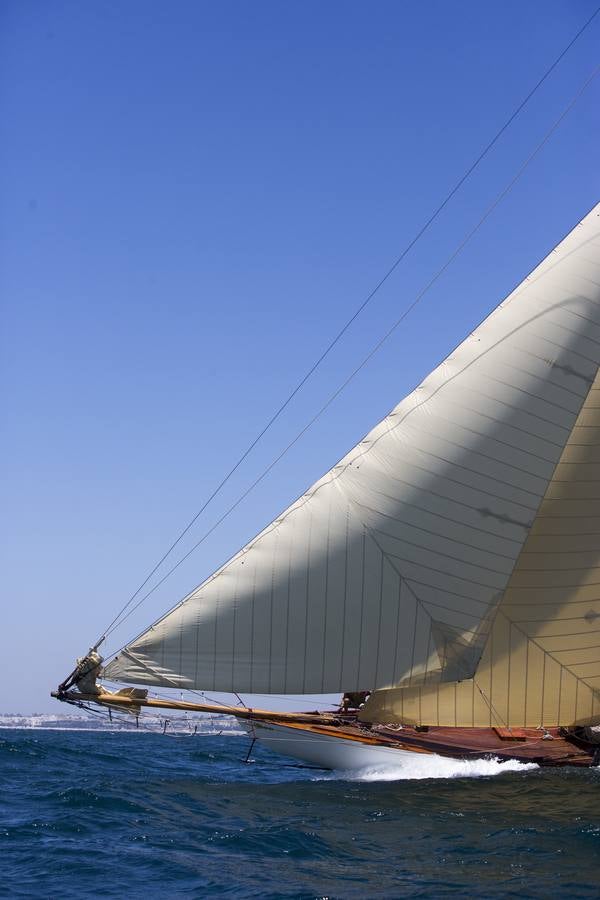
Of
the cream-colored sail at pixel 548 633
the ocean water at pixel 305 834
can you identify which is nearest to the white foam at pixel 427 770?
the ocean water at pixel 305 834

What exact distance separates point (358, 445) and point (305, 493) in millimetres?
1416

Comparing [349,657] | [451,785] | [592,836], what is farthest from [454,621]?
[592,836]

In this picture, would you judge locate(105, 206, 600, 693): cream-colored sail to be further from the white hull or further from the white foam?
the white foam

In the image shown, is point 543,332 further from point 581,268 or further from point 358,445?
point 358,445

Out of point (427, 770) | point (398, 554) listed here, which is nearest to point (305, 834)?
point (398, 554)

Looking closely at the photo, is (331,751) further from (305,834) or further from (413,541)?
(305,834)

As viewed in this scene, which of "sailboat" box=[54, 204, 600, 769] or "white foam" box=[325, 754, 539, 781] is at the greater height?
"sailboat" box=[54, 204, 600, 769]

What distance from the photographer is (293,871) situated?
13438mm

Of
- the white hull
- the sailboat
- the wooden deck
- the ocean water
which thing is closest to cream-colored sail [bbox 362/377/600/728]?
the wooden deck

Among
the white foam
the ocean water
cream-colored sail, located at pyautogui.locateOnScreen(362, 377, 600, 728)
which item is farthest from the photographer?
the white foam

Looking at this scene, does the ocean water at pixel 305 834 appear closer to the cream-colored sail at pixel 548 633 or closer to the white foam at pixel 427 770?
the white foam at pixel 427 770

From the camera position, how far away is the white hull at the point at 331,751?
21.6 metres

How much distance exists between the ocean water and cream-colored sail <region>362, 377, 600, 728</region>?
1317 mm

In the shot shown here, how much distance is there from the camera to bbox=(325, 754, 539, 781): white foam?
856 inches
